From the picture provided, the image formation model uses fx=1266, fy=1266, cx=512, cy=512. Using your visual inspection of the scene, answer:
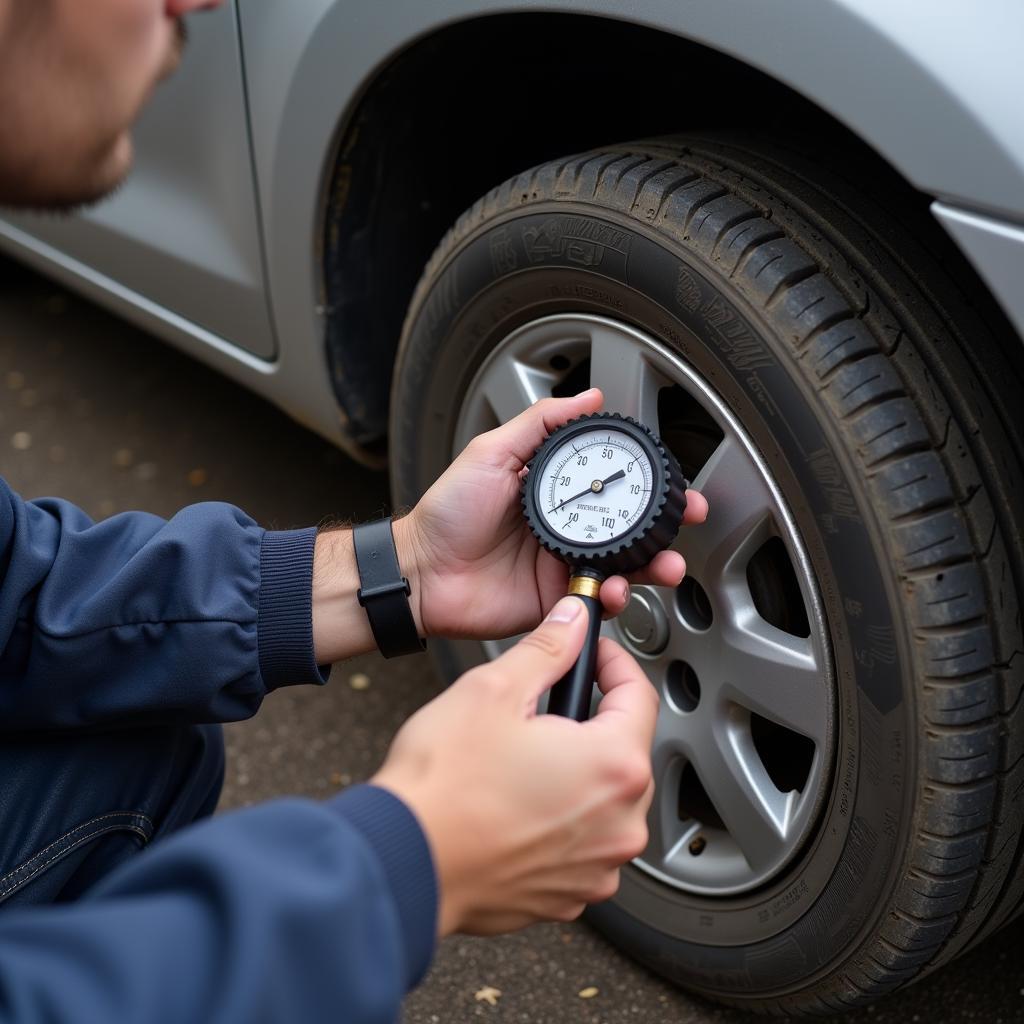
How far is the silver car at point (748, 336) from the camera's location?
4.00 ft

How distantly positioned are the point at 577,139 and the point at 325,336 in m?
0.49

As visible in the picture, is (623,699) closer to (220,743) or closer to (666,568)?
(666,568)

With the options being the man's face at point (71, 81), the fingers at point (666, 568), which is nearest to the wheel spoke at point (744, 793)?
the fingers at point (666, 568)

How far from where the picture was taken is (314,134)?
1.75 m

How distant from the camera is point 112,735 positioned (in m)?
1.44

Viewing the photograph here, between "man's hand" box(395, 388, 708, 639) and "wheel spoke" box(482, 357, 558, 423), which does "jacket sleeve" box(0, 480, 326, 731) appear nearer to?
"man's hand" box(395, 388, 708, 639)

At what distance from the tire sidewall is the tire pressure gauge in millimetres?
108

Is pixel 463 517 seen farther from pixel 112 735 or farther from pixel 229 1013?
pixel 229 1013

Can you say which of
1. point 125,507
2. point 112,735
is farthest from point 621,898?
point 125,507

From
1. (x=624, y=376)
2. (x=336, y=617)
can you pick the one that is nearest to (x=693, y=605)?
(x=624, y=376)

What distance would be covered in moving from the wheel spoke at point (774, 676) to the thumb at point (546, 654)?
29 centimetres

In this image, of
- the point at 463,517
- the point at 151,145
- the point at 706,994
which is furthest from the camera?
the point at 151,145

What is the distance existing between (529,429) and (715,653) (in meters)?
0.34

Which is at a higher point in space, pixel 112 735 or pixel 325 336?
pixel 325 336
